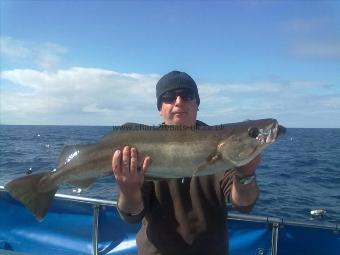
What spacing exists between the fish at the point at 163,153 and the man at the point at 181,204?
0.44 feet

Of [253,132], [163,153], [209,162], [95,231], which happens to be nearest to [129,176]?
[163,153]

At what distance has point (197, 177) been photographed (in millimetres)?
4418

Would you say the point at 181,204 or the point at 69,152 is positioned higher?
the point at 69,152

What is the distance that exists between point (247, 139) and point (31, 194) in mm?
2444

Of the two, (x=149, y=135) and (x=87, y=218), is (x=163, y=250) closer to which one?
(x=149, y=135)

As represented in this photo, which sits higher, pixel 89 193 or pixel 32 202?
pixel 32 202

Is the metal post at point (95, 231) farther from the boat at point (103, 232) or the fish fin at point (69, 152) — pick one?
the fish fin at point (69, 152)

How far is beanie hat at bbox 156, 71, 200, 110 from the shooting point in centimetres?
470

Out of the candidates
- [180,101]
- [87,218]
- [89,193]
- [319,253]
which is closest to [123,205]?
[180,101]

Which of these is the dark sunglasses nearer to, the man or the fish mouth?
the man

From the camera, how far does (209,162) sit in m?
4.20

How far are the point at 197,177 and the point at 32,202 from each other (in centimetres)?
186

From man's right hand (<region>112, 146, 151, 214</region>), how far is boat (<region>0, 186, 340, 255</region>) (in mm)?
1935

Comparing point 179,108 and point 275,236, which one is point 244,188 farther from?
point 275,236
